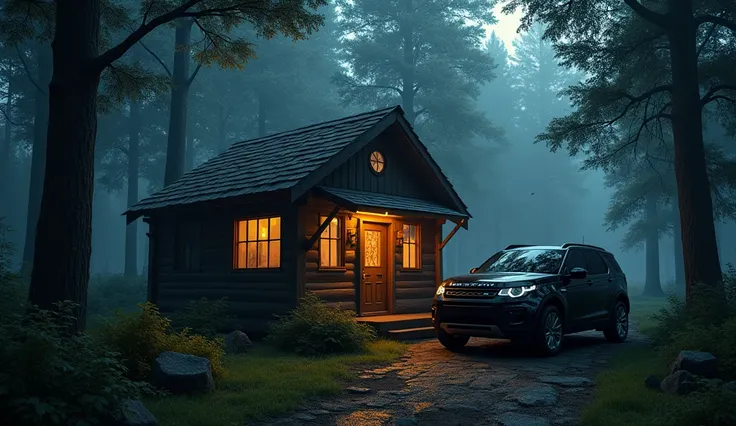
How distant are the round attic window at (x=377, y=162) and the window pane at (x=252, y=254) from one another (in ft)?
12.3

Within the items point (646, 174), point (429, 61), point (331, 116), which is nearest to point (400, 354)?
point (646, 174)

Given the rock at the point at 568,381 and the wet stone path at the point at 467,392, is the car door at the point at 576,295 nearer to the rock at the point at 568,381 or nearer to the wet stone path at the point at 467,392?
the wet stone path at the point at 467,392

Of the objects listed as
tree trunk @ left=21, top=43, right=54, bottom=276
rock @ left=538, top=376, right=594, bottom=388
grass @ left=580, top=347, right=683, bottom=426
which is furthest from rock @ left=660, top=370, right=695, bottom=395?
tree trunk @ left=21, top=43, right=54, bottom=276

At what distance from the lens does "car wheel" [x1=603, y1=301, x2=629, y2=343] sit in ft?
43.1

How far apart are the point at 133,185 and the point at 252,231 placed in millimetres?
21515

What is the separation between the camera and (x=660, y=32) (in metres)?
15.8

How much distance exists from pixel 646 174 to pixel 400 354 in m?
27.6

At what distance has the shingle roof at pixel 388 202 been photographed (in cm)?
1385

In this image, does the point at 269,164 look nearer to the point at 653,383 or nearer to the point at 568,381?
the point at 568,381

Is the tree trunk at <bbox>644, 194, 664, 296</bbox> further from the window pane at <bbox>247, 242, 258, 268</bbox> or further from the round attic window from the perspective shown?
the window pane at <bbox>247, 242, 258, 268</bbox>

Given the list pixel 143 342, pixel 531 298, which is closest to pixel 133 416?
pixel 143 342

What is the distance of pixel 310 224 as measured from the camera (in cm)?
1411

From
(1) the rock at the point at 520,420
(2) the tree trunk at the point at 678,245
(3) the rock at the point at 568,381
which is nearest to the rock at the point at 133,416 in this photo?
(1) the rock at the point at 520,420

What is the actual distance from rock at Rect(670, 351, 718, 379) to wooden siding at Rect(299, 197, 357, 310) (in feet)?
26.5
